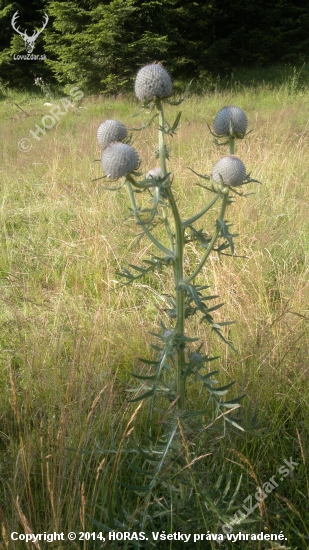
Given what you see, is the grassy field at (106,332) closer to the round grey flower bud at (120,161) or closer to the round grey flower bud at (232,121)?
the round grey flower bud at (120,161)

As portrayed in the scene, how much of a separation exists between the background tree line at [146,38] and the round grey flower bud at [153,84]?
12.1 meters

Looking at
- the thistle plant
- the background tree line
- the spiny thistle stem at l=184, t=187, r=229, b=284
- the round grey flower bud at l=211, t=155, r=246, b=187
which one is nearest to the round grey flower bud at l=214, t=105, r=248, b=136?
the thistle plant

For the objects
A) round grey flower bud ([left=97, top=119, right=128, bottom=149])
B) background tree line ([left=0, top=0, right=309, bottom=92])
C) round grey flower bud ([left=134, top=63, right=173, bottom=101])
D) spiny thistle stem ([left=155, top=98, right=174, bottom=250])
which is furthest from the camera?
background tree line ([left=0, top=0, right=309, bottom=92])

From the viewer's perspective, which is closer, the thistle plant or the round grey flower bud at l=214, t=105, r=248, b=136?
the thistle plant

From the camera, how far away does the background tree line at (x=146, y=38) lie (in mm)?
13203

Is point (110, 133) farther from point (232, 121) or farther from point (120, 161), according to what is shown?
point (232, 121)

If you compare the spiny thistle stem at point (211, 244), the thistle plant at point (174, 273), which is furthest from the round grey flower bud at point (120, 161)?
the spiny thistle stem at point (211, 244)

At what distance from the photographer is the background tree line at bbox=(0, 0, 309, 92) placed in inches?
520

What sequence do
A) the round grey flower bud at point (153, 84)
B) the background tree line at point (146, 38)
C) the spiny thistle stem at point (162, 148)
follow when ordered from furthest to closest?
the background tree line at point (146, 38)
the round grey flower bud at point (153, 84)
the spiny thistle stem at point (162, 148)

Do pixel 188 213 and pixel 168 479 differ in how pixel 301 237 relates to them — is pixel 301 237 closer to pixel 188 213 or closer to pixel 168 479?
pixel 188 213

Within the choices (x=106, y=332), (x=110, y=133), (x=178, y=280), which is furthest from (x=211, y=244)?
(x=106, y=332)

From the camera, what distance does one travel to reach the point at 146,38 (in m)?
13.4

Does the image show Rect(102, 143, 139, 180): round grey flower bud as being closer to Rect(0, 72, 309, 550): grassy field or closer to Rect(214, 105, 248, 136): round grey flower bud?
Rect(214, 105, 248, 136): round grey flower bud

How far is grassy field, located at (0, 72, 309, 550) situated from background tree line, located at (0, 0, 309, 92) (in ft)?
29.5
